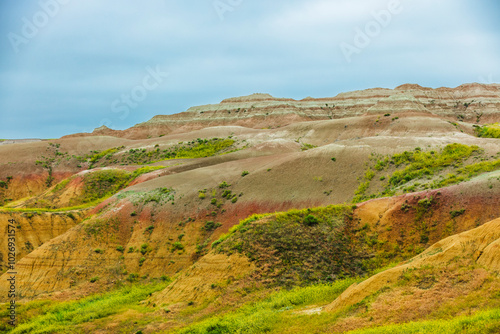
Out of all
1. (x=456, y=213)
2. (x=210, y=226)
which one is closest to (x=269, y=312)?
(x=456, y=213)

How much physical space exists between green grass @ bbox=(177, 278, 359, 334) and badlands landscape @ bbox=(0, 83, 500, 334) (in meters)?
0.13

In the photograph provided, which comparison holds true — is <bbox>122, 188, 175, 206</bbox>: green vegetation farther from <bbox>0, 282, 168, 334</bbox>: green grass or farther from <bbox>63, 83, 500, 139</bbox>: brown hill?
<bbox>63, 83, 500, 139</bbox>: brown hill

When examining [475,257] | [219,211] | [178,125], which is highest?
[178,125]

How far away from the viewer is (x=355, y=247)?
1190 inches

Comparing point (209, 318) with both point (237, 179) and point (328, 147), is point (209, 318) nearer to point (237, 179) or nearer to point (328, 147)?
point (237, 179)

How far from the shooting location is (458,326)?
14.1 m

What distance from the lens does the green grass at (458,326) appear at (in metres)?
13.6

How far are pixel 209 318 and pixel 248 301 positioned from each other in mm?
2691

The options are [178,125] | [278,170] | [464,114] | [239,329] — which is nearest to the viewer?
[239,329]

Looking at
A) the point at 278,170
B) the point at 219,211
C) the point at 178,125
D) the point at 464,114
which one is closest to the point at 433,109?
the point at 464,114

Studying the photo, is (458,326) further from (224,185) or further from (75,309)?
(224,185)

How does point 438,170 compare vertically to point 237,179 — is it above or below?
below

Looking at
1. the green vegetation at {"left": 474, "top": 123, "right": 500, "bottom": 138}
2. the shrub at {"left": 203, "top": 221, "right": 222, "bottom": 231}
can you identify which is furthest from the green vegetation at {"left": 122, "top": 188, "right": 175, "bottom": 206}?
the green vegetation at {"left": 474, "top": 123, "right": 500, "bottom": 138}

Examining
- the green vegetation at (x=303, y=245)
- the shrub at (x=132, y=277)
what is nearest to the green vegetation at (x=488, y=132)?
the green vegetation at (x=303, y=245)
